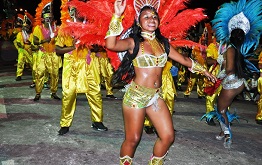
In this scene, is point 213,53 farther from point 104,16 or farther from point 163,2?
point 104,16

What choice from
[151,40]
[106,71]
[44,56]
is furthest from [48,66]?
[151,40]

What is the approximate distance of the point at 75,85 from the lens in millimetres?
5207

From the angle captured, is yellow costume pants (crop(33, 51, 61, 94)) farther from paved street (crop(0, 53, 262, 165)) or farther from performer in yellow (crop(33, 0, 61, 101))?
paved street (crop(0, 53, 262, 165))

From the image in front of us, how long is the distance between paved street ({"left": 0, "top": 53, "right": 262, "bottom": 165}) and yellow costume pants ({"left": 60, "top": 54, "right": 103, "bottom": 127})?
0.38 m

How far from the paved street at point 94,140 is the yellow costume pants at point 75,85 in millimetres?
384

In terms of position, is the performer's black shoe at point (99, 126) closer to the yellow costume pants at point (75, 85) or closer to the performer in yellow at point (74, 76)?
the performer in yellow at point (74, 76)

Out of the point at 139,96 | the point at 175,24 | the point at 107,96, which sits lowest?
the point at 107,96

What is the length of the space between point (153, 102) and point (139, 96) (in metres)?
0.17

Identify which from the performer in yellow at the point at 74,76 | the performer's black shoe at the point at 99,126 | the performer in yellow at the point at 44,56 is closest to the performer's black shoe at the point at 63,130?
the performer in yellow at the point at 74,76

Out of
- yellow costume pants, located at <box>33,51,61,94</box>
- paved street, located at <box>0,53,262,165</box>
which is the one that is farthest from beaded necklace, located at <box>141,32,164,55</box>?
yellow costume pants, located at <box>33,51,61,94</box>

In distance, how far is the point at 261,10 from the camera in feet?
16.5

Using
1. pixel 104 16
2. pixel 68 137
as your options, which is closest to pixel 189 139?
pixel 68 137

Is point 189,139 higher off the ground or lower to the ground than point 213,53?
lower

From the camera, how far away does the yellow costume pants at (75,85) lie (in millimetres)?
5180
